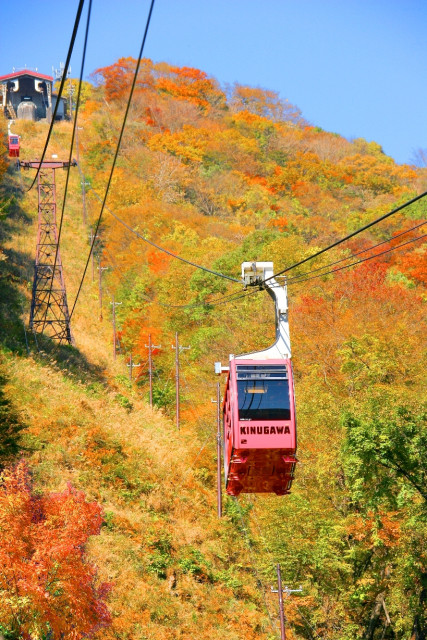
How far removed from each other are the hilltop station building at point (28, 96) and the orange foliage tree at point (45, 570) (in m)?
86.0

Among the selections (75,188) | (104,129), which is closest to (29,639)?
(75,188)

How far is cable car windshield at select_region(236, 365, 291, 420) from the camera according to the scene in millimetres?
17406

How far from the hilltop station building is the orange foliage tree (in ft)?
282

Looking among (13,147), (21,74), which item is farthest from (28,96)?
(13,147)

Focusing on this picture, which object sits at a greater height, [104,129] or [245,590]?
[104,129]

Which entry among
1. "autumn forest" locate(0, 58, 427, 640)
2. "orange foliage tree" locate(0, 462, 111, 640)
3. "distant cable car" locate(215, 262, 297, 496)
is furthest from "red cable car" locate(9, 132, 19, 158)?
"distant cable car" locate(215, 262, 297, 496)

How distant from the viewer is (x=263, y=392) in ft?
57.5

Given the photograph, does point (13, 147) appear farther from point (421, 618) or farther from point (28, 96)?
point (421, 618)

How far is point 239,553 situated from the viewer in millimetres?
39719

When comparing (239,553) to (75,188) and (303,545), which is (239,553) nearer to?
(303,545)

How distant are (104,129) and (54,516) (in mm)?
80418

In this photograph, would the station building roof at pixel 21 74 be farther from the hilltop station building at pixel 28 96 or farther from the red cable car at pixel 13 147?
the red cable car at pixel 13 147

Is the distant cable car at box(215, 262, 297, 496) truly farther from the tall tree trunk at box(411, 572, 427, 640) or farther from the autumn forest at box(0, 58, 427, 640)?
the tall tree trunk at box(411, 572, 427, 640)

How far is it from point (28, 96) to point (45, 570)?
3670 inches
